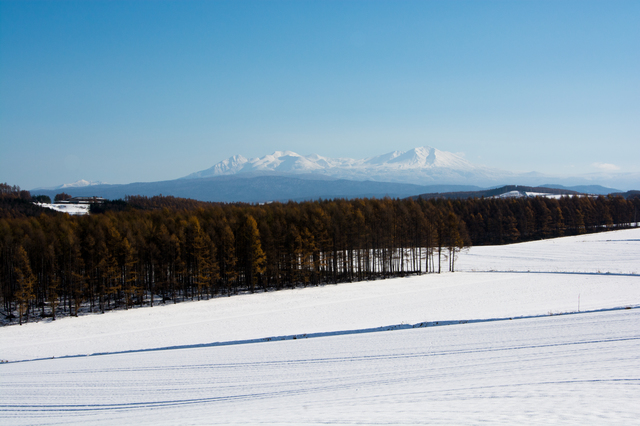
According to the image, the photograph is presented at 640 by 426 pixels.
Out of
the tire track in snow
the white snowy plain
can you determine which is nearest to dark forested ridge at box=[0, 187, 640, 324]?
the white snowy plain

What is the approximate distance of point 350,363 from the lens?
16.2 m

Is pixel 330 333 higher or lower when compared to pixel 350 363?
lower

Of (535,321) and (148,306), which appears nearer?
(535,321)

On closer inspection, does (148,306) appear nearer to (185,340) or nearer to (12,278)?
(12,278)

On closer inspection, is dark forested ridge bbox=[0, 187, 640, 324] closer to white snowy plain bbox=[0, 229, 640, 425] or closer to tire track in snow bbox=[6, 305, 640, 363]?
white snowy plain bbox=[0, 229, 640, 425]

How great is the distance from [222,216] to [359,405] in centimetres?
4984

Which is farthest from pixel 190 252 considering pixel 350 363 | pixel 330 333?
pixel 350 363

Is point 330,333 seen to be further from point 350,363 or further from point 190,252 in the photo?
point 190,252

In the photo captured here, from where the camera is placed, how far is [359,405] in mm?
11203

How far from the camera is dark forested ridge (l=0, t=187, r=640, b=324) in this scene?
42.6m

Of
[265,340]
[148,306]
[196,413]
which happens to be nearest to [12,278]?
[148,306]

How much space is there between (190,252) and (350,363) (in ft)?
126

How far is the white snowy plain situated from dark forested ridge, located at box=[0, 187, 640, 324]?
7.98 meters

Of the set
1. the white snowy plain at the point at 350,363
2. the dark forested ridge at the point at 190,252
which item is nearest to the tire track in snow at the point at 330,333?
the white snowy plain at the point at 350,363
